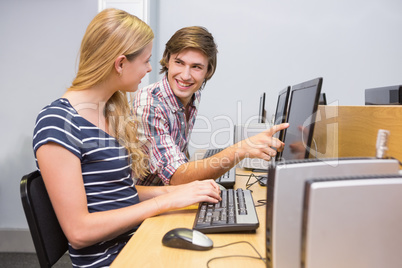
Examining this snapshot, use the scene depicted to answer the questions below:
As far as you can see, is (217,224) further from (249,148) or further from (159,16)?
(159,16)

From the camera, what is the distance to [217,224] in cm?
95

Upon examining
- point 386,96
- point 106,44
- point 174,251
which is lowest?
point 174,251

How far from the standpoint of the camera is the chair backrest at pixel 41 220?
910 millimetres

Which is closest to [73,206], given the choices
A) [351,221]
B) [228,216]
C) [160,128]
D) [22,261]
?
[228,216]

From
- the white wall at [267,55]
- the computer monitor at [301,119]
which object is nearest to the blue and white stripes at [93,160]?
the computer monitor at [301,119]

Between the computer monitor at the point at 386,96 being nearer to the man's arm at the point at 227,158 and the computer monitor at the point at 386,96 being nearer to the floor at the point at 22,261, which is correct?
the man's arm at the point at 227,158

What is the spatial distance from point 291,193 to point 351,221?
0.09m

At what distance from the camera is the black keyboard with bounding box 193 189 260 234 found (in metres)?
0.94

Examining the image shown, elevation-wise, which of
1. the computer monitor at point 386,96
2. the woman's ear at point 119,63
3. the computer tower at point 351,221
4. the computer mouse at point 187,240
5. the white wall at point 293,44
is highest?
the white wall at point 293,44

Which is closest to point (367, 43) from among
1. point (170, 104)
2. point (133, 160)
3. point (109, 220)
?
point (170, 104)

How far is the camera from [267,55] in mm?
2791

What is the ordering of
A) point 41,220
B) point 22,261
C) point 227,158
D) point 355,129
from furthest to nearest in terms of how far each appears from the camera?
1. point 22,261
2. point 227,158
3. point 355,129
4. point 41,220

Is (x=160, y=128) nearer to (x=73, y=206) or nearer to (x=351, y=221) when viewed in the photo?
(x=73, y=206)

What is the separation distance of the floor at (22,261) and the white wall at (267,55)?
0.13 m
